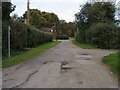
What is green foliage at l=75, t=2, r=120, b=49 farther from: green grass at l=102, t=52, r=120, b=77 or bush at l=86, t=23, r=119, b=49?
green grass at l=102, t=52, r=120, b=77

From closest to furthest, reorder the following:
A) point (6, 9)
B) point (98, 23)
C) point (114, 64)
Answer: point (114, 64) → point (6, 9) → point (98, 23)

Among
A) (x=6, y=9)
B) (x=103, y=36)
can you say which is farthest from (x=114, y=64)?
(x=103, y=36)

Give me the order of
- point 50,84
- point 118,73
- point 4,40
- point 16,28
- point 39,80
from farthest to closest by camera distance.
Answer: point 16,28 < point 4,40 < point 118,73 < point 39,80 < point 50,84

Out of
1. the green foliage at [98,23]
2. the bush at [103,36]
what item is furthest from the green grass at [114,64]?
the bush at [103,36]

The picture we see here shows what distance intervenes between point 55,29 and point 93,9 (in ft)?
206

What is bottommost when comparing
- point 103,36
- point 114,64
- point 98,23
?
point 114,64

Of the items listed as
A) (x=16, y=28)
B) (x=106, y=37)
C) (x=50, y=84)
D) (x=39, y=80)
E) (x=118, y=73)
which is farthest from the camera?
(x=106, y=37)

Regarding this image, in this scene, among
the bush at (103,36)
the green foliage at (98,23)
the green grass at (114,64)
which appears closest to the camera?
the green grass at (114,64)

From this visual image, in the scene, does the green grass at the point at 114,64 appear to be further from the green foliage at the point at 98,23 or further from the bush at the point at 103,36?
the bush at the point at 103,36

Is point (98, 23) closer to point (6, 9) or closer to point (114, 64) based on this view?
point (6, 9)

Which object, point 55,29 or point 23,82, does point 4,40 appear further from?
point 55,29

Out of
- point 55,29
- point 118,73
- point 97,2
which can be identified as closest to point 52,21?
point 55,29

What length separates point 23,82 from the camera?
7.12m

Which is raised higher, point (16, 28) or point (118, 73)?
point (16, 28)
